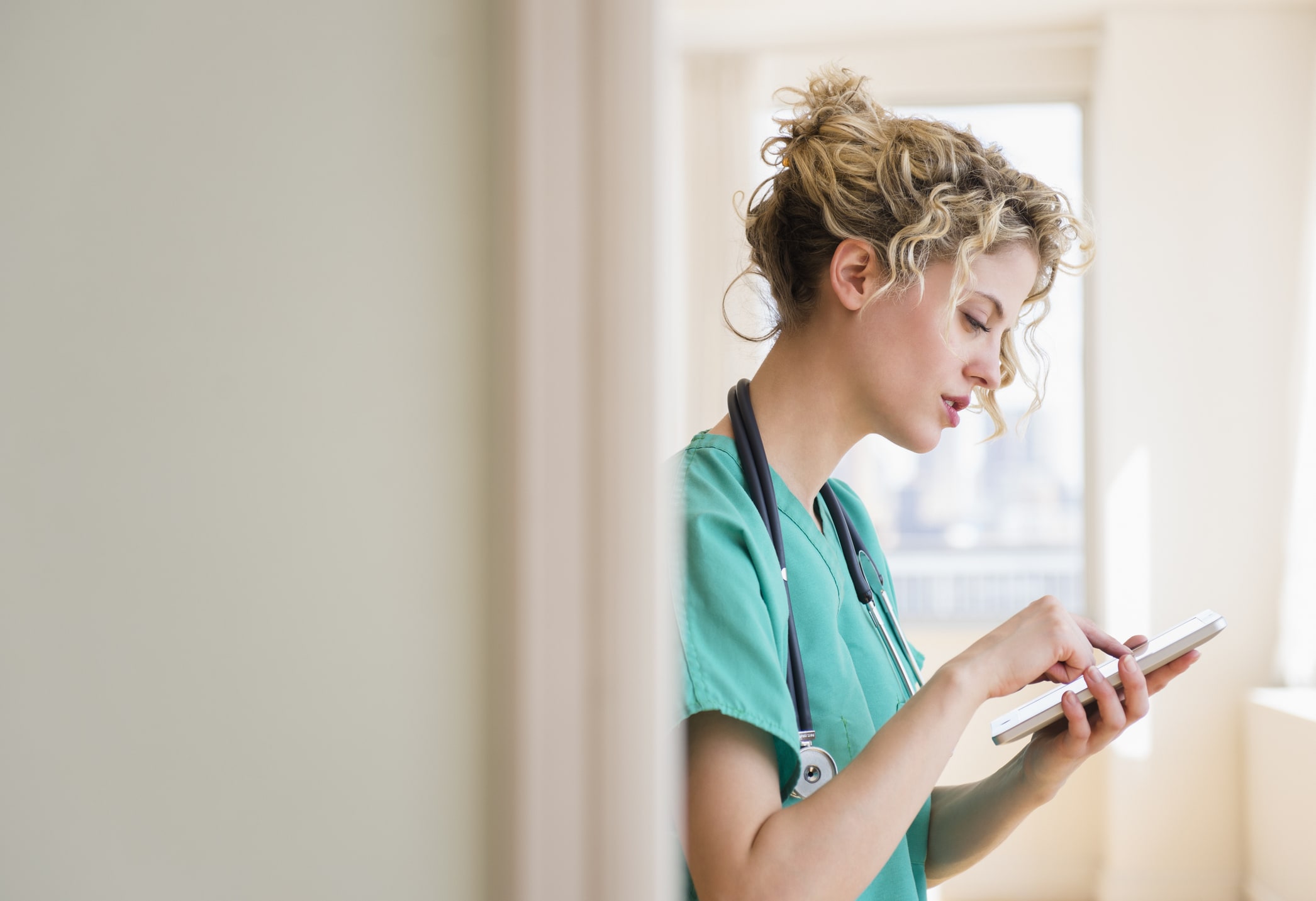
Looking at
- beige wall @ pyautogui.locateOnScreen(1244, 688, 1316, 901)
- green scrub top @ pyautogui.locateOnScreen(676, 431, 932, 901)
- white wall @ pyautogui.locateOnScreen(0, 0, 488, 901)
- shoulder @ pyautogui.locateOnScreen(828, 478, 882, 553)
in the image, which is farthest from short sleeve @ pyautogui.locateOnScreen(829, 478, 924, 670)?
beige wall @ pyautogui.locateOnScreen(1244, 688, 1316, 901)

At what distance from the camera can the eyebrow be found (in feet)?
3.12

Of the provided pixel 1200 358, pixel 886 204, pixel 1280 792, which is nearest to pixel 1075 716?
pixel 886 204

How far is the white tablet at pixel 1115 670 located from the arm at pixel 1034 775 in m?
0.01

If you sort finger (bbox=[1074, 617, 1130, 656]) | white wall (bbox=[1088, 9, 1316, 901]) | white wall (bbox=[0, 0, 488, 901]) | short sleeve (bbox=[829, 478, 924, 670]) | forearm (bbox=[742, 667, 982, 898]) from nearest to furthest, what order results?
white wall (bbox=[0, 0, 488, 901]) < forearm (bbox=[742, 667, 982, 898]) < finger (bbox=[1074, 617, 1130, 656]) < short sleeve (bbox=[829, 478, 924, 670]) < white wall (bbox=[1088, 9, 1316, 901])

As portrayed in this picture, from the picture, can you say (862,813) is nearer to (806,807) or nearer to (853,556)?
(806,807)

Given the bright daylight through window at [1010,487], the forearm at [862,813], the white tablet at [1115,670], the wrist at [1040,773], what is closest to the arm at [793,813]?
the forearm at [862,813]

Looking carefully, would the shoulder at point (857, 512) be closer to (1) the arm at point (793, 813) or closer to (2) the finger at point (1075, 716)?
(2) the finger at point (1075, 716)

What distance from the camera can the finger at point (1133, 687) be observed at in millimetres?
865

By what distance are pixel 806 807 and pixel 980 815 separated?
16.2 inches

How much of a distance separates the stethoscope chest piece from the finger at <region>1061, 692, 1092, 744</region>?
0.82ft

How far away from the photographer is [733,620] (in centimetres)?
74

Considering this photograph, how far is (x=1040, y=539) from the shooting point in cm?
352

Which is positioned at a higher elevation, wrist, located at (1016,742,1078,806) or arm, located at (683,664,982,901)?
arm, located at (683,664,982,901)

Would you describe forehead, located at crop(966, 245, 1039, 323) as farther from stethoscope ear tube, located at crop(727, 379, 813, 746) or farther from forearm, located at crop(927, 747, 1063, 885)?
forearm, located at crop(927, 747, 1063, 885)
